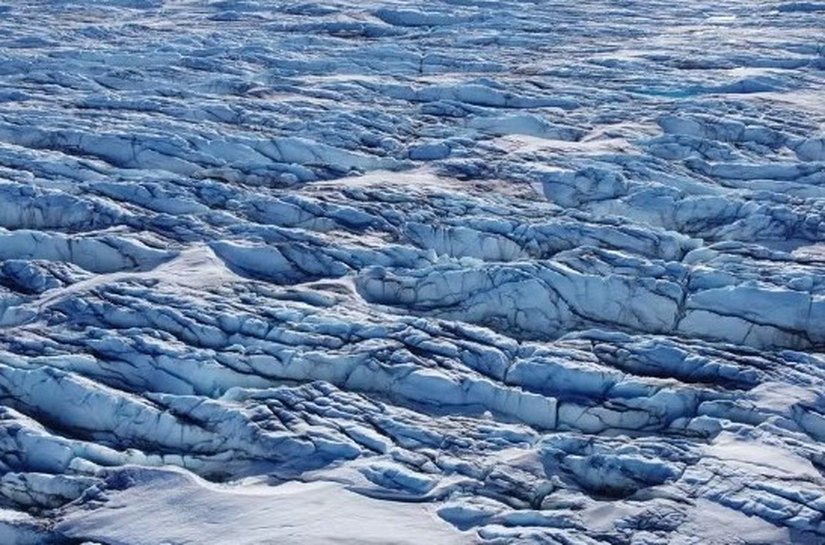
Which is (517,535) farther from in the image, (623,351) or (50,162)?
(50,162)

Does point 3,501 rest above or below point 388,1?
below

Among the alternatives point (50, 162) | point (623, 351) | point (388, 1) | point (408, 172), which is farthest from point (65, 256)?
point (388, 1)

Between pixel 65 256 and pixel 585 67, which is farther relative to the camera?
pixel 585 67

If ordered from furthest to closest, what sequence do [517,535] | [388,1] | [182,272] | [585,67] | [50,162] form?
[388,1], [585,67], [50,162], [182,272], [517,535]

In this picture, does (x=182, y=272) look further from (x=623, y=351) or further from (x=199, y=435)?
(x=623, y=351)

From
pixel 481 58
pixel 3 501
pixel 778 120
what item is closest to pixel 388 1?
pixel 481 58

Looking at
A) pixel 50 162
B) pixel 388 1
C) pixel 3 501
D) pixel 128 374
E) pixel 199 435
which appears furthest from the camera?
pixel 388 1
